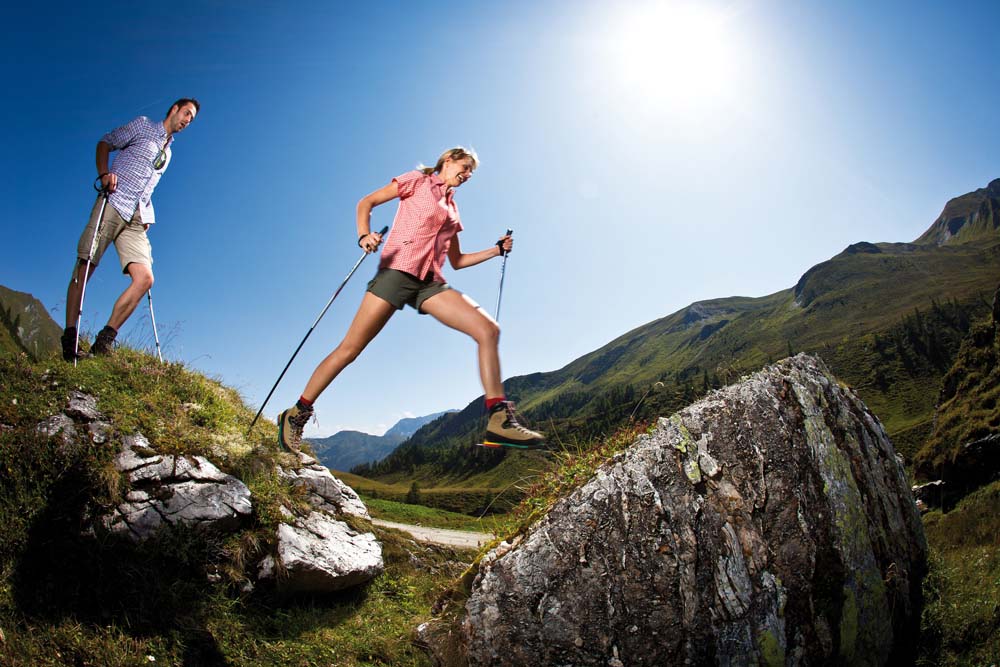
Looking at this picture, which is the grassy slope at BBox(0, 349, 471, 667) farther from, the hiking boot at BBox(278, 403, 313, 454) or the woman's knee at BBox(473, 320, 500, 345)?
the woman's knee at BBox(473, 320, 500, 345)

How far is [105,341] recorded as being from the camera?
24.7 ft

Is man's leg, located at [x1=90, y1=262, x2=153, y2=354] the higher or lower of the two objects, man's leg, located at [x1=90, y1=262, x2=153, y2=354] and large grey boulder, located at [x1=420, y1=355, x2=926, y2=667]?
the higher

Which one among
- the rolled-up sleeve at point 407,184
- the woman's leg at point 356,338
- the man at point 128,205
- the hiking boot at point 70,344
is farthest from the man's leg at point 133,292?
the rolled-up sleeve at point 407,184

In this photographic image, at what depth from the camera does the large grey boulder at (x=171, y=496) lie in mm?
5953

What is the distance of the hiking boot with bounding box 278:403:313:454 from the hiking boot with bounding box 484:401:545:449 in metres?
1.61

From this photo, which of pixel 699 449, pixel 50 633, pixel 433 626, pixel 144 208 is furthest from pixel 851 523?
pixel 144 208

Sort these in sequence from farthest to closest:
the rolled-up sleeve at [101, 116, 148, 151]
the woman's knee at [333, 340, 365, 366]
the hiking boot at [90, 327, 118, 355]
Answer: the hiking boot at [90, 327, 118, 355]
the rolled-up sleeve at [101, 116, 148, 151]
the woman's knee at [333, 340, 365, 366]

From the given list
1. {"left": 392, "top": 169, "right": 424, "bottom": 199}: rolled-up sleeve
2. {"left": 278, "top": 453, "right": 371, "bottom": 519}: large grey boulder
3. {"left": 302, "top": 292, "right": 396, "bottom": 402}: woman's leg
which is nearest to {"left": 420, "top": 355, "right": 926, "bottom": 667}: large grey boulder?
{"left": 302, "top": 292, "right": 396, "bottom": 402}: woman's leg

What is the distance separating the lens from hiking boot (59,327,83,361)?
723cm

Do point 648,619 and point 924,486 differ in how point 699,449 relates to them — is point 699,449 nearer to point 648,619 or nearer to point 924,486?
point 648,619

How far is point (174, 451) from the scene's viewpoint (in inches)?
267

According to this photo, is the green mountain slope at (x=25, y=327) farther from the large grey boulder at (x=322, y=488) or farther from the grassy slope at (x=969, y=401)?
the grassy slope at (x=969, y=401)

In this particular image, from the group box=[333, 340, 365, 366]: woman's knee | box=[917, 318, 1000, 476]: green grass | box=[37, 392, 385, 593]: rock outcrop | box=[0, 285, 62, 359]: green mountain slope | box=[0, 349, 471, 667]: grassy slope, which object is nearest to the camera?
box=[333, 340, 365, 366]: woman's knee

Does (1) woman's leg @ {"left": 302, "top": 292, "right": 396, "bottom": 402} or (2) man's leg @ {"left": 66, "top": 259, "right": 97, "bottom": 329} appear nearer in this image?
(1) woman's leg @ {"left": 302, "top": 292, "right": 396, "bottom": 402}
